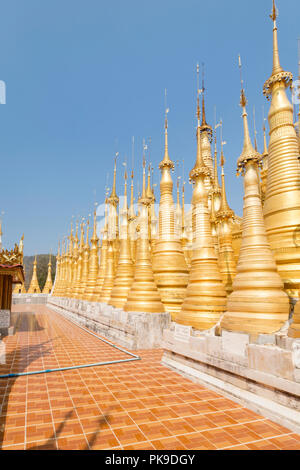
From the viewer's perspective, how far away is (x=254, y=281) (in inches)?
248

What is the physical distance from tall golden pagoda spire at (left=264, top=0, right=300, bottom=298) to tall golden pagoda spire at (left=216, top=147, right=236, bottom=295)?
3.02 metres

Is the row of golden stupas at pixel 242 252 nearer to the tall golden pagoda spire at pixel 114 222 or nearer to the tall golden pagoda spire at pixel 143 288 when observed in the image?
the tall golden pagoda spire at pixel 143 288

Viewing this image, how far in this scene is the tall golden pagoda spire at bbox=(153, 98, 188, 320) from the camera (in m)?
11.7

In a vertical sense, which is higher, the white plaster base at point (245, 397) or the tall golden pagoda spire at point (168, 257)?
the tall golden pagoda spire at point (168, 257)

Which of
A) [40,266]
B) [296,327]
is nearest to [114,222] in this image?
[296,327]

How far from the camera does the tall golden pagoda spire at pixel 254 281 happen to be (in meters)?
5.89

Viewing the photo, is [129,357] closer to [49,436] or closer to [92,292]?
[49,436]

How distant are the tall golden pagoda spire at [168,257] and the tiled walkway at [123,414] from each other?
377cm

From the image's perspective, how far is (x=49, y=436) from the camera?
13.6 feet

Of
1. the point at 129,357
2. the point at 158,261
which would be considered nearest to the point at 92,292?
the point at 158,261

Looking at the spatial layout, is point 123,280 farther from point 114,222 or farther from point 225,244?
point 114,222

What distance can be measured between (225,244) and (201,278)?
148 inches

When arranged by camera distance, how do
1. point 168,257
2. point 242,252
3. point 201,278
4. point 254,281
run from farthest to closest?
point 168,257, point 201,278, point 242,252, point 254,281

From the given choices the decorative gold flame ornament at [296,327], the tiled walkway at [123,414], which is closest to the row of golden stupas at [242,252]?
the decorative gold flame ornament at [296,327]
